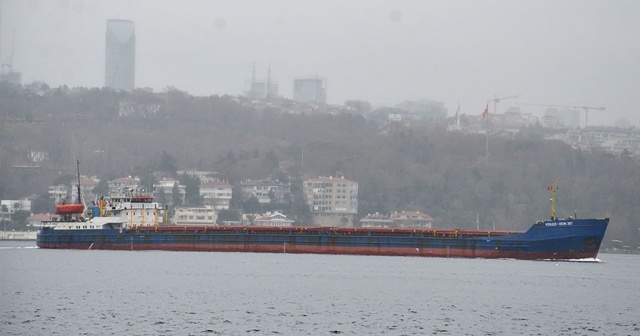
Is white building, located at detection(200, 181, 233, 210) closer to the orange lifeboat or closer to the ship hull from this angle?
the orange lifeboat

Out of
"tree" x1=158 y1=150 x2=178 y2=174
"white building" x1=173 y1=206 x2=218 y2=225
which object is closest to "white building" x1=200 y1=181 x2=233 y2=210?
"tree" x1=158 y1=150 x2=178 y2=174

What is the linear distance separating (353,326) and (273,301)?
898cm

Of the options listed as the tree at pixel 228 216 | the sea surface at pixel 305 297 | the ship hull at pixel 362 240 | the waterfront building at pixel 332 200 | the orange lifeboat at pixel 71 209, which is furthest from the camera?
the waterfront building at pixel 332 200

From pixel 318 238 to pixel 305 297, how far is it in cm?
3239

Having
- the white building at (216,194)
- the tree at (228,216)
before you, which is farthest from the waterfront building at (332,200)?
the white building at (216,194)

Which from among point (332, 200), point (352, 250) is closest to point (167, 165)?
point (332, 200)

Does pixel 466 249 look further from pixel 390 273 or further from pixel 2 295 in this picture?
pixel 2 295

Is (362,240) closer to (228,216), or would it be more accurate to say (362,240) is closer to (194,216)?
(194,216)

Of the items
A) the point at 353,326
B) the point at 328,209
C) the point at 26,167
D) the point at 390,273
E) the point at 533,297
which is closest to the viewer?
the point at 353,326

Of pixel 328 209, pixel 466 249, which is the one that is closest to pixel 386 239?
pixel 466 249

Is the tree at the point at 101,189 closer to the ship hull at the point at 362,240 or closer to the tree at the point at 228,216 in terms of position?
the tree at the point at 228,216

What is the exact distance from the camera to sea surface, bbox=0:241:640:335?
5041 cm

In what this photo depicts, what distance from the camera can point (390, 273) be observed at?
256ft

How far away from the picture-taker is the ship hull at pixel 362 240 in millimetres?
87312
